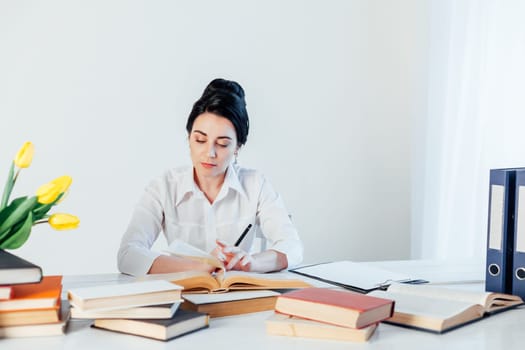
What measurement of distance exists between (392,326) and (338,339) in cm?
15

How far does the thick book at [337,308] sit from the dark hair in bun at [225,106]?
1.11 m

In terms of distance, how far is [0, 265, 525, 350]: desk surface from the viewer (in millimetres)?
1155

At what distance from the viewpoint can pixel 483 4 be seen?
3.43m

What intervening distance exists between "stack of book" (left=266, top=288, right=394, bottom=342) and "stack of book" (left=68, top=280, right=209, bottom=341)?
17 cm

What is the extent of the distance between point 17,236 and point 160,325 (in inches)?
12.6

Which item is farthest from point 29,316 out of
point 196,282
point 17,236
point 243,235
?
point 243,235

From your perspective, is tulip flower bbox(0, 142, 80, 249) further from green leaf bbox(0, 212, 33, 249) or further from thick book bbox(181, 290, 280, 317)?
thick book bbox(181, 290, 280, 317)

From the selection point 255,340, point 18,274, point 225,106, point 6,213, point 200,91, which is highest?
point 200,91

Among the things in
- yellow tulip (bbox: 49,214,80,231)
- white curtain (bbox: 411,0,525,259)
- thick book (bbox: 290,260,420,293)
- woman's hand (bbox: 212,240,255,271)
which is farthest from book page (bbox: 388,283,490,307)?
white curtain (bbox: 411,0,525,259)

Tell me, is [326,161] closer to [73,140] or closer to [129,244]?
[73,140]

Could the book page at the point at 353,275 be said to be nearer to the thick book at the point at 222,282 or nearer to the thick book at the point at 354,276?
the thick book at the point at 354,276

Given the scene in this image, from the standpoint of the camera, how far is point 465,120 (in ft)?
11.6

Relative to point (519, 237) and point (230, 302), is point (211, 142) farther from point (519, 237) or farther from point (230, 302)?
point (519, 237)

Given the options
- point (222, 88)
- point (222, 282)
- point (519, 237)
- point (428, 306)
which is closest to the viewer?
point (428, 306)
